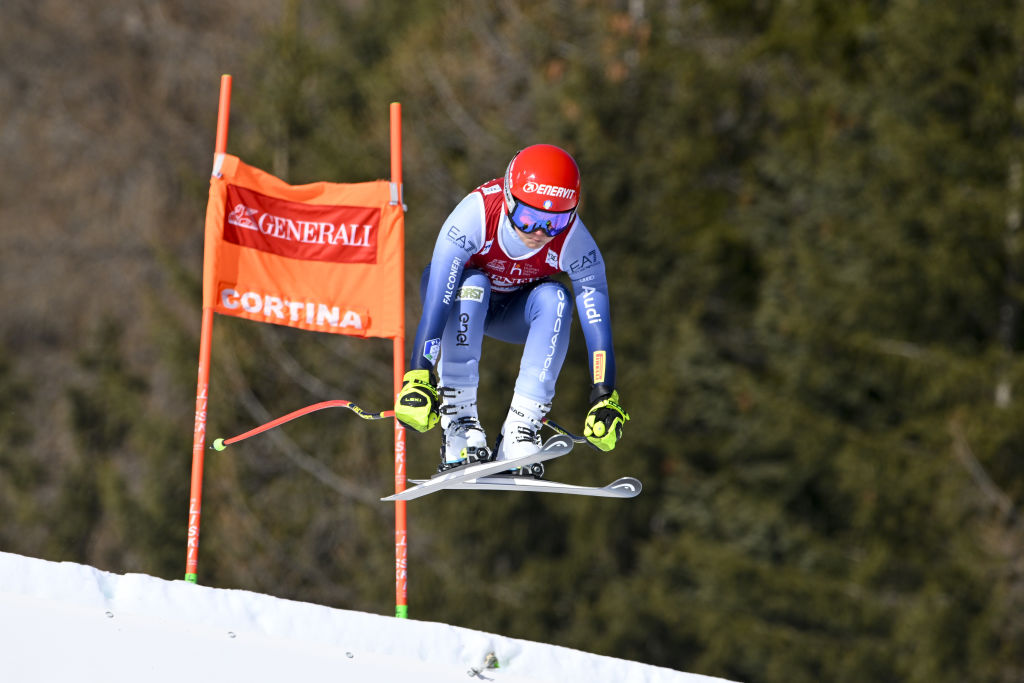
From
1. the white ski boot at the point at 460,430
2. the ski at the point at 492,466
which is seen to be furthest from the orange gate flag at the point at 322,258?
the ski at the point at 492,466

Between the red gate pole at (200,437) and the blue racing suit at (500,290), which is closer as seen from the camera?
the blue racing suit at (500,290)

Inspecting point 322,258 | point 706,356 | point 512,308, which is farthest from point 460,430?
point 706,356

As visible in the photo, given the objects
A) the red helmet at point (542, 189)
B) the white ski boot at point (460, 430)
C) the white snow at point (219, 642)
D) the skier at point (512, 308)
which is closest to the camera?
the white snow at point (219, 642)

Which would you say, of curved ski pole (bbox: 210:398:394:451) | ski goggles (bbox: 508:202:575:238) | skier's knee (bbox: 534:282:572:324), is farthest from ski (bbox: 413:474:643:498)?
ski goggles (bbox: 508:202:575:238)

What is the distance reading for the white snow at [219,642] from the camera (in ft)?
21.7

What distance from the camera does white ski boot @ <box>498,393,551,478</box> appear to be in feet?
26.8

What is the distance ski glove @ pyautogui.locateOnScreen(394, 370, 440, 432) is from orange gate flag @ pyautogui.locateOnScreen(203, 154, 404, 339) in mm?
2038

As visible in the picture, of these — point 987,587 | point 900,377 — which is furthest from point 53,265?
point 987,587

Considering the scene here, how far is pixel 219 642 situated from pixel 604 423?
2.33 metres

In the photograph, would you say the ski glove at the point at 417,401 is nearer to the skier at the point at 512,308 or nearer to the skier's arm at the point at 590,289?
the skier at the point at 512,308

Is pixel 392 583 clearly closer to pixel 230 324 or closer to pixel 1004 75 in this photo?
pixel 230 324

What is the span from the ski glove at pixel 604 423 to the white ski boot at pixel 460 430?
62cm

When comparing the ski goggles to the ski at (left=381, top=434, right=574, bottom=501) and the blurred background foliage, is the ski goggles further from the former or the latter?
the blurred background foliage

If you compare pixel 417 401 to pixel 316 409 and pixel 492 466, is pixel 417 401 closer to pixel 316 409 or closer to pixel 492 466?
pixel 492 466
